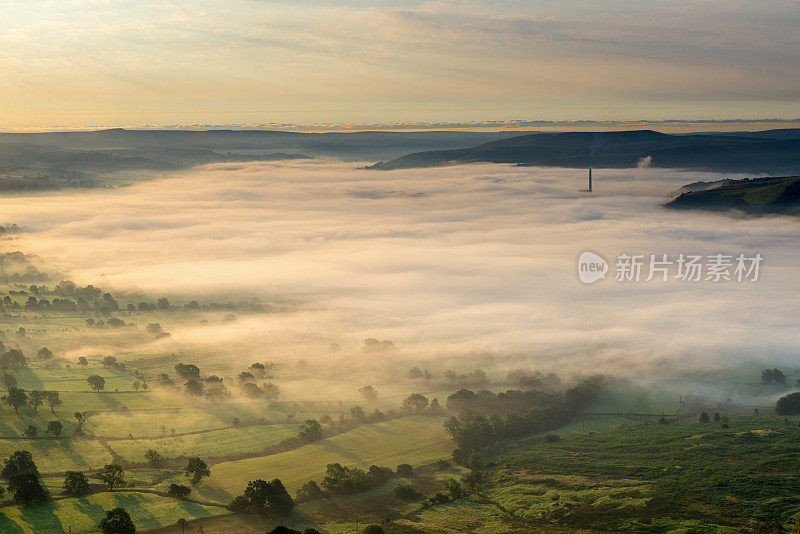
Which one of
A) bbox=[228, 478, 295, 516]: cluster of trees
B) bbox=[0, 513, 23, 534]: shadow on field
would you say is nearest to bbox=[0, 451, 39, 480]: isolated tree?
bbox=[0, 513, 23, 534]: shadow on field

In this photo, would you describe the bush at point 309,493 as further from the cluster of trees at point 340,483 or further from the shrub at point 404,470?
the shrub at point 404,470

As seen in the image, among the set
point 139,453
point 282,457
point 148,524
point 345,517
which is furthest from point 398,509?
point 139,453

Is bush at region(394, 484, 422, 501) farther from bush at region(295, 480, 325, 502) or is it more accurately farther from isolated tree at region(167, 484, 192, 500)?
isolated tree at region(167, 484, 192, 500)

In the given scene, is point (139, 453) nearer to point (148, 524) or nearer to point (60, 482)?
point (60, 482)

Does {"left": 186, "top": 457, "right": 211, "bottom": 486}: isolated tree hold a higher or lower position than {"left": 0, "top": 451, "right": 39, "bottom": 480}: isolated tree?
lower

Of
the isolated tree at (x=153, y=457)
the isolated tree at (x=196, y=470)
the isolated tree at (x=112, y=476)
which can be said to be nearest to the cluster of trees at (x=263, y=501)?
the isolated tree at (x=196, y=470)

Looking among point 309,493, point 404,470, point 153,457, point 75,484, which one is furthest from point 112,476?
point 404,470

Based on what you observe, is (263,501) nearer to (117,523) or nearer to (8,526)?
(117,523)
